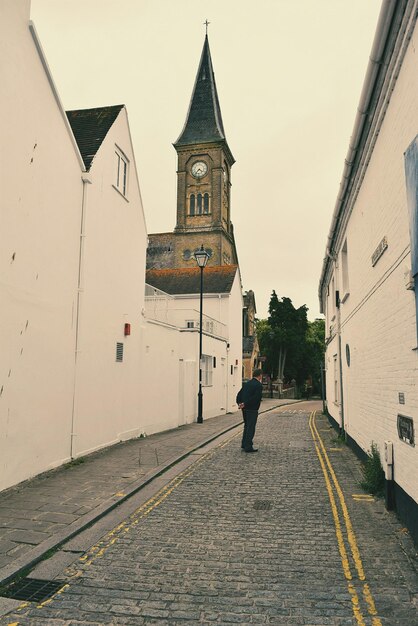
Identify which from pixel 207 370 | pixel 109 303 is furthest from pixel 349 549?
pixel 207 370

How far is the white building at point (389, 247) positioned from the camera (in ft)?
17.9

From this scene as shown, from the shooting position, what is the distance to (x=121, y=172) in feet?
41.5

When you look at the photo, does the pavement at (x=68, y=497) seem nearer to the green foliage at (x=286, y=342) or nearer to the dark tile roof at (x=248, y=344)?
the dark tile roof at (x=248, y=344)

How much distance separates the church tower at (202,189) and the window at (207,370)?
34.1 meters

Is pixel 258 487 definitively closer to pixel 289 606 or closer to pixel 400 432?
pixel 400 432

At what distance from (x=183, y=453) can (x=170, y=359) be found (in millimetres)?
5740

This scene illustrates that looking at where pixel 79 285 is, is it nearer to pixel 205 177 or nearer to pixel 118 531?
pixel 118 531

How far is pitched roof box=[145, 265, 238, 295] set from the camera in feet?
104

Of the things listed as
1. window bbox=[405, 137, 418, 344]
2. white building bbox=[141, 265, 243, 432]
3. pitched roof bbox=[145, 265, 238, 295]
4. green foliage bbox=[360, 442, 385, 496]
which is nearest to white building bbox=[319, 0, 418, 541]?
window bbox=[405, 137, 418, 344]

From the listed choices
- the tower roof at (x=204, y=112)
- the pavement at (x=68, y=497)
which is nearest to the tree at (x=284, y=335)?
the tower roof at (x=204, y=112)

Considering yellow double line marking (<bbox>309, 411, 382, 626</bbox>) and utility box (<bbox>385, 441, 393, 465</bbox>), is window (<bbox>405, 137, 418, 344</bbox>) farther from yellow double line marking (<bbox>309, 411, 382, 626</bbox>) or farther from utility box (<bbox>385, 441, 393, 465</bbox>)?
yellow double line marking (<bbox>309, 411, 382, 626</bbox>)

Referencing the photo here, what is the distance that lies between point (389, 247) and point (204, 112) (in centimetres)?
6447

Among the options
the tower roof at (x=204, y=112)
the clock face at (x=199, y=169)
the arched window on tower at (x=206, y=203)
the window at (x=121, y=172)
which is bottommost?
the window at (x=121, y=172)

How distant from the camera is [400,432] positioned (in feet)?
20.2
